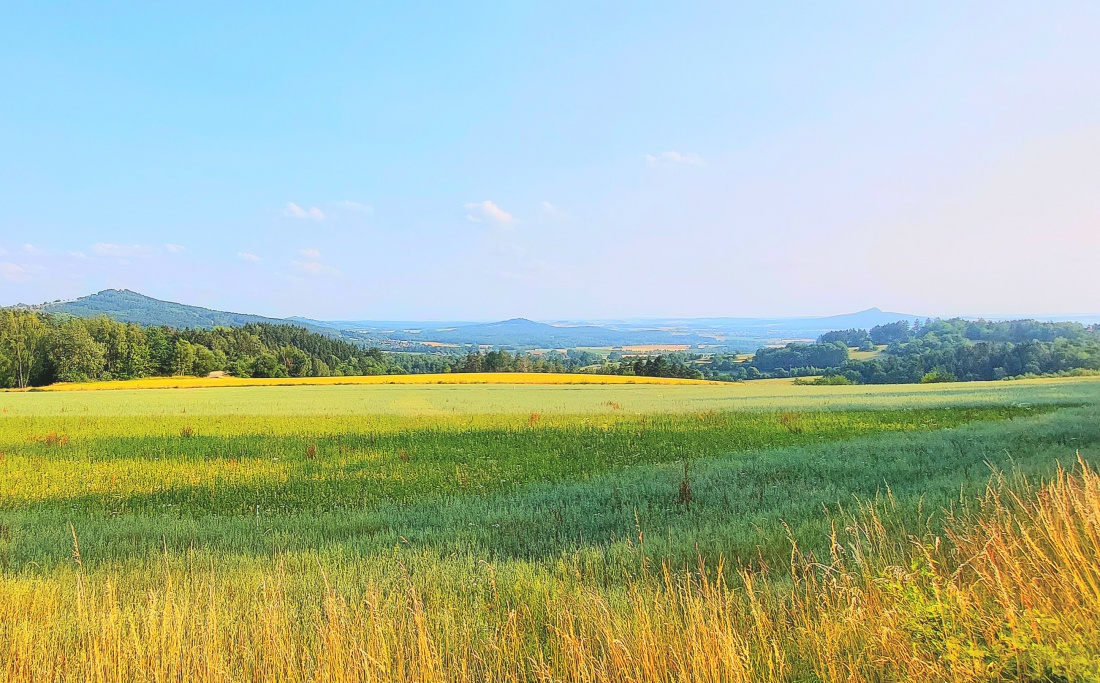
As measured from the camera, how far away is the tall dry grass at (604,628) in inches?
124

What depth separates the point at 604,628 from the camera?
364 cm

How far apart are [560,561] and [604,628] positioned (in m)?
1.97

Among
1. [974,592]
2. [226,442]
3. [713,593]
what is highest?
→ [974,592]

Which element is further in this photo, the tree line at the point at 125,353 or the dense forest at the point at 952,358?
the tree line at the point at 125,353

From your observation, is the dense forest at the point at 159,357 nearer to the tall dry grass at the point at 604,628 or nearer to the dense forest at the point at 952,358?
the dense forest at the point at 952,358

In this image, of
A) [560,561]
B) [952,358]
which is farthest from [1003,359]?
[560,561]

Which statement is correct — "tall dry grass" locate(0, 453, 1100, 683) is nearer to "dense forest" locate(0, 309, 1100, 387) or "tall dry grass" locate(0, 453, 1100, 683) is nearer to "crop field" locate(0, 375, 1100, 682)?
"crop field" locate(0, 375, 1100, 682)

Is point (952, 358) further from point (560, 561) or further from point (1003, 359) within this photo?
point (560, 561)

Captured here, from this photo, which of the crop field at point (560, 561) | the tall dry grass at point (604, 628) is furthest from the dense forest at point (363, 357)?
the tall dry grass at point (604, 628)

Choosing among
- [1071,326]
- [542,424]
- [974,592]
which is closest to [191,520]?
[974,592]

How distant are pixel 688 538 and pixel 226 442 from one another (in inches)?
606

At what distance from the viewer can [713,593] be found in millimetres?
4426

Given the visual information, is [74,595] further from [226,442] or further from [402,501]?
[226,442]

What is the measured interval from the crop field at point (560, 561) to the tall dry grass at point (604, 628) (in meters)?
0.03
